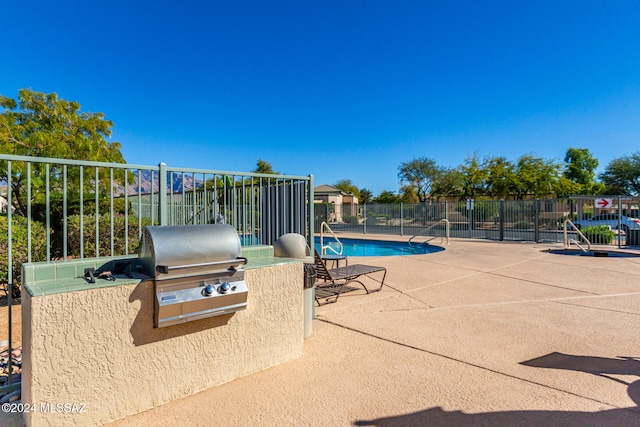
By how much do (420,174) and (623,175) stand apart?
72.9 feet

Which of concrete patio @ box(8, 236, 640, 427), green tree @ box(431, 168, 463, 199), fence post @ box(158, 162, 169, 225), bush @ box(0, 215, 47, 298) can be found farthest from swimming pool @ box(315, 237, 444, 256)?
green tree @ box(431, 168, 463, 199)

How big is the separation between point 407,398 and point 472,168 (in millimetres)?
34070

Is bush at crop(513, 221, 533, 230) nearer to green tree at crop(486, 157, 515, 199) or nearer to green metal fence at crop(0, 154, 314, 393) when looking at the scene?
green tree at crop(486, 157, 515, 199)

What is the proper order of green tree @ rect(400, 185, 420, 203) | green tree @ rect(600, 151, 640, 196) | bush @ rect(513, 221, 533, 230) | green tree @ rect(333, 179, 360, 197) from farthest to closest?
green tree @ rect(333, 179, 360, 197)
green tree @ rect(400, 185, 420, 203)
green tree @ rect(600, 151, 640, 196)
bush @ rect(513, 221, 533, 230)

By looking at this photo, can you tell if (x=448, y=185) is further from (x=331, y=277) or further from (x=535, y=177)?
(x=331, y=277)

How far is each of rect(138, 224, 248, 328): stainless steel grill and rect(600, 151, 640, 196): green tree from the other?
49418 mm

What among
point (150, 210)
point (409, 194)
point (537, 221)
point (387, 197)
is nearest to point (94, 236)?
point (150, 210)

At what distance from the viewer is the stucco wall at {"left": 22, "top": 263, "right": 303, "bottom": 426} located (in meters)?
1.85

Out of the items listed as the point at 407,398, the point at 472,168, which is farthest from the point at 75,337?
the point at 472,168

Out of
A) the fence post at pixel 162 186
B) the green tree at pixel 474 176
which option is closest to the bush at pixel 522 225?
the green tree at pixel 474 176

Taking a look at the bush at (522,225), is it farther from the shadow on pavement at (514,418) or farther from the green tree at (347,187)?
the green tree at (347,187)

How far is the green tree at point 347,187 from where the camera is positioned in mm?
62156

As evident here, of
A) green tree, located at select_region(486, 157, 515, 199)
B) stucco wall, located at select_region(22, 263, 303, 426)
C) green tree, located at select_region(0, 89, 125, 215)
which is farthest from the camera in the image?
green tree, located at select_region(486, 157, 515, 199)

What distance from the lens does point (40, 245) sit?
5051 mm
